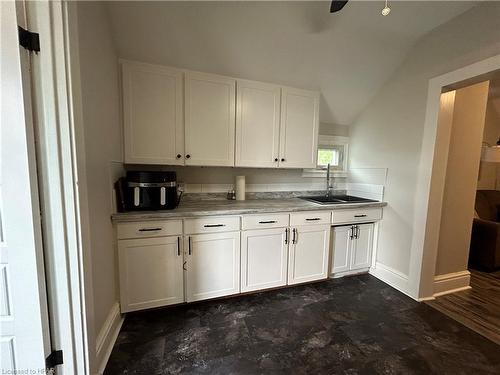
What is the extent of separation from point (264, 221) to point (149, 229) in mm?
1004

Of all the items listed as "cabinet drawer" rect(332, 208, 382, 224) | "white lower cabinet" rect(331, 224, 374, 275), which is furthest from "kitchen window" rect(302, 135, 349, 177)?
"white lower cabinet" rect(331, 224, 374, 275)

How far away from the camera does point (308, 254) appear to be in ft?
7.22

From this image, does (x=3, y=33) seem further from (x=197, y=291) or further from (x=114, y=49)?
(x=197, y=291)

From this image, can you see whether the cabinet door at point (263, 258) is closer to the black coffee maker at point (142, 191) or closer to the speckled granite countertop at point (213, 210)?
the speckled granite countertop at point (213, 210)

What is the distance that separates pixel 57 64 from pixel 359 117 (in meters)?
3.02

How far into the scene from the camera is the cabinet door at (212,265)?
182 centimetres

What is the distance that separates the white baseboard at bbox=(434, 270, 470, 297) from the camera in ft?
A: 7.15

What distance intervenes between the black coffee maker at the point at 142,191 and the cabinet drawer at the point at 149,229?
0.14 m

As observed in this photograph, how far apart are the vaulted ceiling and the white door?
1.00m

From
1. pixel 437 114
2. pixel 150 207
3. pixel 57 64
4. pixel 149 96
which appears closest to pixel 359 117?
pixel 437 114

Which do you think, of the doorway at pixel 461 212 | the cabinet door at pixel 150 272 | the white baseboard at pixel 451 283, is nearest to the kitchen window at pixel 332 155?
the doorway at pixel 461 212

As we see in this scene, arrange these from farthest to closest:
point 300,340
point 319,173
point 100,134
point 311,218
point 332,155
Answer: point 332,155 < point 319,173 < point 311,218 < point 300,340 < point 100,134

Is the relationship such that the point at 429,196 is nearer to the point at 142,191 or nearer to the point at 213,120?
the point at 213,120

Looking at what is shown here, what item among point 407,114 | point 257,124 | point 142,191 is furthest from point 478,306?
point 142,191
